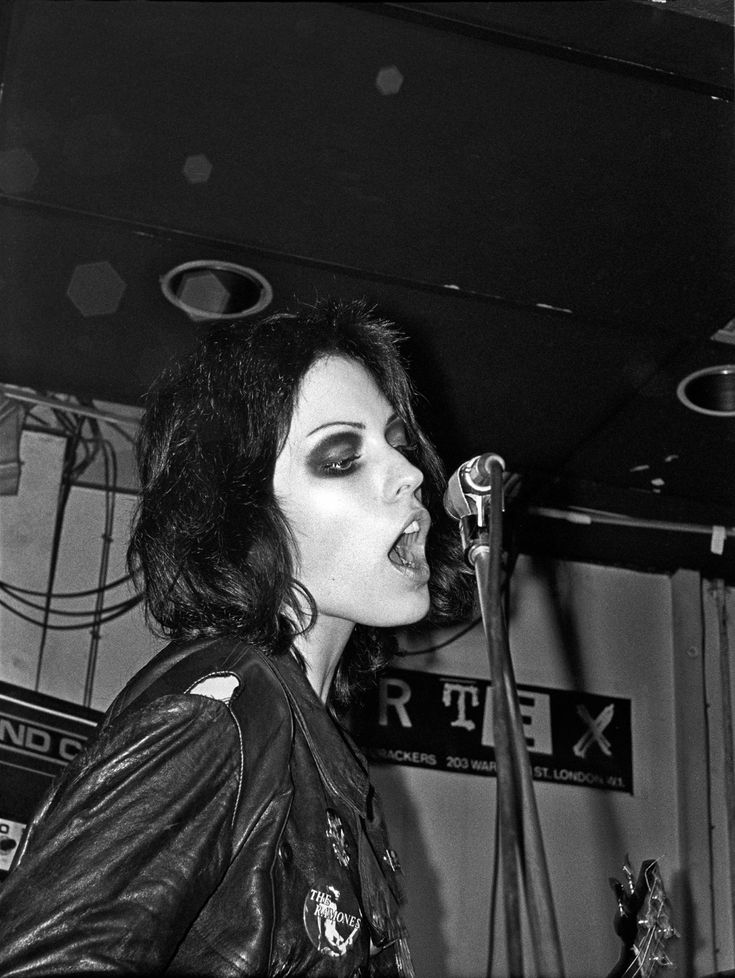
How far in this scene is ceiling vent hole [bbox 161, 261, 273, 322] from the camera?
281 centimetres

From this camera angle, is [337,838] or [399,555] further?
[399,555]

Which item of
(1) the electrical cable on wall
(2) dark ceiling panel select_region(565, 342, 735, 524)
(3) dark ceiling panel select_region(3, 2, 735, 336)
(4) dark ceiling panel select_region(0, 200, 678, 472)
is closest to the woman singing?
(3) dark ceiling panel select_region(3, 2, 735, 336)

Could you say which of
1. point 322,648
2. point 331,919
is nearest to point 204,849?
point 331,919

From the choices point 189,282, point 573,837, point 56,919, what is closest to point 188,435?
point 56,919

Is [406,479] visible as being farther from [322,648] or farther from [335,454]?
[322,648]

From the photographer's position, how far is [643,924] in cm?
161

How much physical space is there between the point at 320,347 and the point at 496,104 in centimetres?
81

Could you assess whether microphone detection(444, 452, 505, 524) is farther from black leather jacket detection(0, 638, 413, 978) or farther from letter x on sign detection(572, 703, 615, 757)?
letter x on sign detection(572, 703, 615, 757)

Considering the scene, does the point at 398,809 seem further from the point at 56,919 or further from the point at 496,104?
the point at 56,919

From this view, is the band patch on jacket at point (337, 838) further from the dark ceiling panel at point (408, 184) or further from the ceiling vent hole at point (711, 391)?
the ceiling vent hole at point (711, 391)

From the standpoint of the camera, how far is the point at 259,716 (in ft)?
4.07

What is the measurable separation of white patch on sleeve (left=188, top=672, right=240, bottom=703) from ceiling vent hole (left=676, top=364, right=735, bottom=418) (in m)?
2.20

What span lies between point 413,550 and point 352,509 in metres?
0.11

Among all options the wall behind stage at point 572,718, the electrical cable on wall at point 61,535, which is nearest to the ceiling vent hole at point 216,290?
the electrical cable on wall at point 61,535
